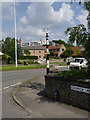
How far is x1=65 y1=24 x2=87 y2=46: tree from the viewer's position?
252 inches

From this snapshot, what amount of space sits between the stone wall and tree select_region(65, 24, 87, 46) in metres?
1.91

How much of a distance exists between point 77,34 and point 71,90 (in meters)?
2.66

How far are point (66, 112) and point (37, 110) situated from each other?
117cm

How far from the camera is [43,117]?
4879 mm

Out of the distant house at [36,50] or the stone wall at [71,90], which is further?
the distant house at [36,50]

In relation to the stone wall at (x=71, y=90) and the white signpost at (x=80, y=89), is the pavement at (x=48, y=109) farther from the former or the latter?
the white signpost at (x=80, y=89)

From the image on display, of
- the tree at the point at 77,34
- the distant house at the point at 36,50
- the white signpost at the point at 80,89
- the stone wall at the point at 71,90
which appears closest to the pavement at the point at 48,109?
the stone wall at the point at 71,90

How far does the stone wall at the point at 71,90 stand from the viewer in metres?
5.29

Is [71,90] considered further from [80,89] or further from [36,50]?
[36,50]

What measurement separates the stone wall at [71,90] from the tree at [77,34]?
6.28 feet

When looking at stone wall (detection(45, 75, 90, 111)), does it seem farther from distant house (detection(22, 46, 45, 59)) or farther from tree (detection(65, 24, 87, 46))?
distant house (detection(22, 46, 45, 59))

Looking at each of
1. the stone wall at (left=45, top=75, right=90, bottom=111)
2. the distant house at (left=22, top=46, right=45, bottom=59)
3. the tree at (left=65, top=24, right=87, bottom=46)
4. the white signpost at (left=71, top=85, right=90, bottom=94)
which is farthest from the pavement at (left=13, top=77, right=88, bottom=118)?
the distant house at (left=22, top=46, right=45, bottom=59)

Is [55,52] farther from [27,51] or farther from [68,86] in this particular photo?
[68,86]

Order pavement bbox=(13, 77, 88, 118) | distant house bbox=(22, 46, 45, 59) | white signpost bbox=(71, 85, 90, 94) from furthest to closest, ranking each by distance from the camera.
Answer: distant house bbox=(22, 46, 45, 59)
white signpost bbox=(71, 85, 90, 94)
pavement bbox=(13, 77, 88, 118)
